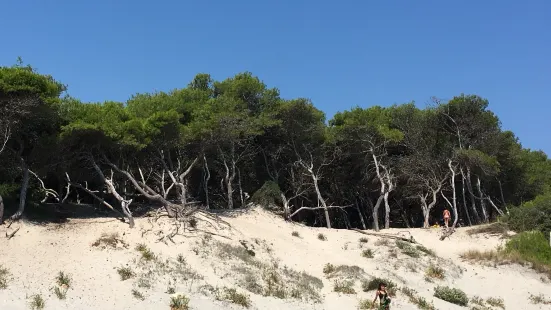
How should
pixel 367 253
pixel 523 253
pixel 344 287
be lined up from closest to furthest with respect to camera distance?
pixel 344 287
pixel 367 253
pixel 523 253

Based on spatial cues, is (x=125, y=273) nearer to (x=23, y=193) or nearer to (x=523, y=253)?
(x=23, y=193)

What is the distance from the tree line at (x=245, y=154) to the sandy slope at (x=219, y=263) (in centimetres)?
196

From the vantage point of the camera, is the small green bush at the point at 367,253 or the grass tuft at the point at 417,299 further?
the small green bush at the point at 367,253

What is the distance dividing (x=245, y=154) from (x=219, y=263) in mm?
13553

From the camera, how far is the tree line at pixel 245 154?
66.7 feet

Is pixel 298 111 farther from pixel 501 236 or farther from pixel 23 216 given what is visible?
pixel 23 216

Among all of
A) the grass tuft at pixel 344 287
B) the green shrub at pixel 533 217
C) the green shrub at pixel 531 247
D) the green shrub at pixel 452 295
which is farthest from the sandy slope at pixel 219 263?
the green shrub at pixel 533 217

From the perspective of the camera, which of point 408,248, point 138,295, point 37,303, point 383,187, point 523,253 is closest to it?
point 37,303

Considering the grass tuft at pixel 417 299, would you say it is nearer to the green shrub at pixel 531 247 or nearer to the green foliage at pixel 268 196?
the green shrub at pixel 531 247

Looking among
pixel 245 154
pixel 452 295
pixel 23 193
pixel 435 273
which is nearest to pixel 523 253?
pixel 435 273

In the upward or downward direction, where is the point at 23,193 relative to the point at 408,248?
upward

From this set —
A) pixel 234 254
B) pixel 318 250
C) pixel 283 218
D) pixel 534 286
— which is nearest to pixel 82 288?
pixel 234 254

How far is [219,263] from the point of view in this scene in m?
18.8

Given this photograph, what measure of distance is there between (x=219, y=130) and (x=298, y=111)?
22.1ft
